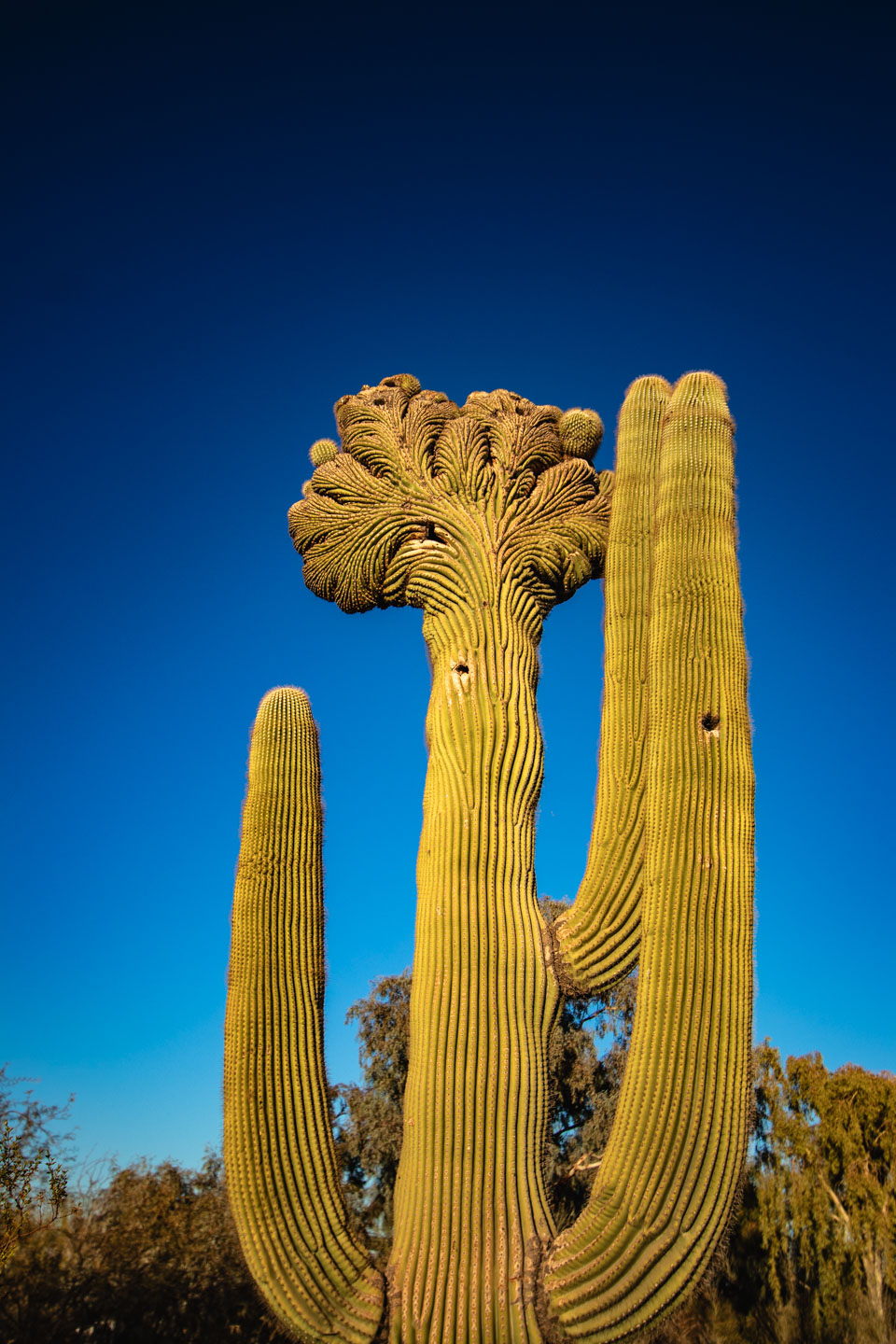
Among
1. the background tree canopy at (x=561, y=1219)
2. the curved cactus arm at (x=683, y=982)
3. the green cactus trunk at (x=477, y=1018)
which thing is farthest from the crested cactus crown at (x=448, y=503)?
the background tree canopy at (x=561, y=1219)

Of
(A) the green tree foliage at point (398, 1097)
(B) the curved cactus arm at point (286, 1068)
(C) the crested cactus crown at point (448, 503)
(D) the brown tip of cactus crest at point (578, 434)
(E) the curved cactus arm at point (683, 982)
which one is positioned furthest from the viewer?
(A) the green tree foliage at point (398, 1097)

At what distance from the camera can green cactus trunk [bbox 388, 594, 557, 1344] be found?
3641 mm

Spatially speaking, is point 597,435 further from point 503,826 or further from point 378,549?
point 503,826

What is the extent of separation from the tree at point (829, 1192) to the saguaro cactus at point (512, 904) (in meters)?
12.9

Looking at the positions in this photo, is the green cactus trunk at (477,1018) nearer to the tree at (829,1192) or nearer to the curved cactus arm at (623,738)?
the curved cactus arm at (623,738)

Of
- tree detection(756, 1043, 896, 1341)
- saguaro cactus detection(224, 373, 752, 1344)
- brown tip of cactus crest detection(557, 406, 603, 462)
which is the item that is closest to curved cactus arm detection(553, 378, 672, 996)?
saguaro cactus detection(224, 373, 752, 1344)

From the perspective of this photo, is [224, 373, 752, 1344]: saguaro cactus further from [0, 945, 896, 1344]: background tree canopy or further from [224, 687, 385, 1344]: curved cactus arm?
[0, 945, 896, 1344]: background tree canopy

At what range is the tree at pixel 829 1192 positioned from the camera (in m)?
14.4

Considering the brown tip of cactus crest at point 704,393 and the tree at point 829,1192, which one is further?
the tree at point 829,1192

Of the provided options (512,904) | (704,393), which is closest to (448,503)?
(704,393)

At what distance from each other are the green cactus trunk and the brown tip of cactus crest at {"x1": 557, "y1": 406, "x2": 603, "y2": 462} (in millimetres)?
1456

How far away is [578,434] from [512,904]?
3181mm

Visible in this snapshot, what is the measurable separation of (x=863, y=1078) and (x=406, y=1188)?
14829 millimetres

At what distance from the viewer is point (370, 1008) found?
14.6m
